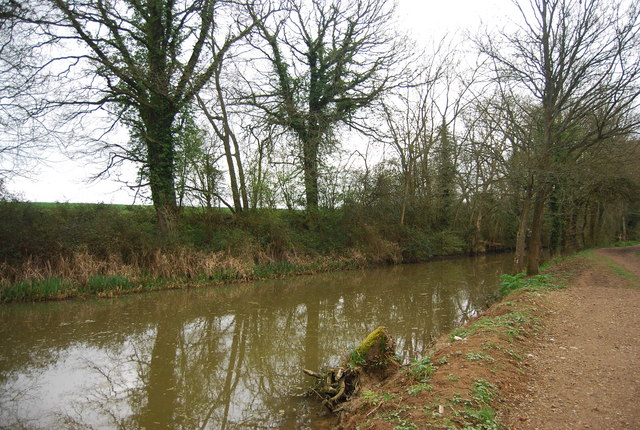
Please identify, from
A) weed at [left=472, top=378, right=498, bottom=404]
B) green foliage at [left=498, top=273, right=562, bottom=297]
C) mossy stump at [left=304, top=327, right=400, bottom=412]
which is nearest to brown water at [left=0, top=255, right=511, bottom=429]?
mossy stump at [left=304, top=327, right=400, bottom=412]

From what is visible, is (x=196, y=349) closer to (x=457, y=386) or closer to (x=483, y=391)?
(x=457, y=386)

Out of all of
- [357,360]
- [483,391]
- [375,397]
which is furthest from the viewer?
[357,360]

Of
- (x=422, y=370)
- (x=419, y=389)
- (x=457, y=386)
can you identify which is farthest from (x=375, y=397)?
(x=457, y=386)

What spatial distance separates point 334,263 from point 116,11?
45.2 feet

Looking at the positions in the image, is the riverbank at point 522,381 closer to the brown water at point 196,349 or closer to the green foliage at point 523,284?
the brown water at point 196,349

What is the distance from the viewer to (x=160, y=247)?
14.1 meters

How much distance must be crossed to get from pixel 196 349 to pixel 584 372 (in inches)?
248

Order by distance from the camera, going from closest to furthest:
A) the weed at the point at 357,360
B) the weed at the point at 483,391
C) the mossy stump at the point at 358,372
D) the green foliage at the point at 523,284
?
the weed at the point at 483,391
the mossy stump at the point at 358,372
the weed at the point at 357,360
the green foliage at the point at 523,284

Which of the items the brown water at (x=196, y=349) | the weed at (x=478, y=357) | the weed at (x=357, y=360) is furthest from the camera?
the weed at (x=357, y=360)

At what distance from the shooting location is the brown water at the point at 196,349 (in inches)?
197

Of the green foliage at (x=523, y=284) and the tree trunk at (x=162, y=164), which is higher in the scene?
the tree trunk at (x=162, y=164)

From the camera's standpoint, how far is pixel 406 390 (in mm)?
4449

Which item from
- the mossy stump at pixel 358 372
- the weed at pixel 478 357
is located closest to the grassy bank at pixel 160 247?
the mossy stump at pixel 358 372

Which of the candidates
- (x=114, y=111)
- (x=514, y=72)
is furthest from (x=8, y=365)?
(x=514, y=72)
